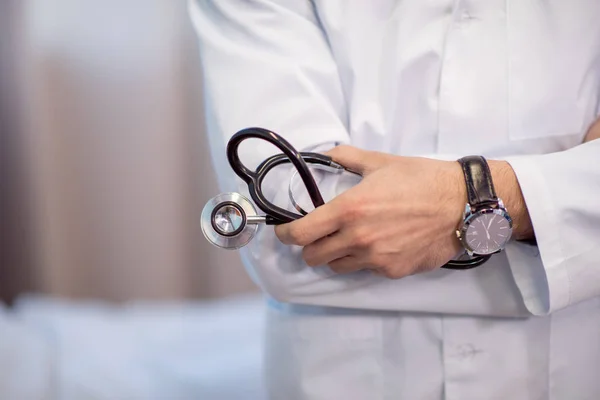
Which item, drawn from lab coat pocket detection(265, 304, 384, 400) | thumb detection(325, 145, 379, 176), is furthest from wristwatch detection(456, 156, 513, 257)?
lab coat pocket detection(265, 304, 384, 400)

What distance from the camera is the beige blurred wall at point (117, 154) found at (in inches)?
91.1

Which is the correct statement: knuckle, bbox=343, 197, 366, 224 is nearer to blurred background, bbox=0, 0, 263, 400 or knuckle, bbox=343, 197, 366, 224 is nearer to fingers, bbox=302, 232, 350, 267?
fingers, bbox=302, 232, 350, 267

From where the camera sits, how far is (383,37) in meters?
0.88

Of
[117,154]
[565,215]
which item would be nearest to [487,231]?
[565,215]

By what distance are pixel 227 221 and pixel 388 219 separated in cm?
19

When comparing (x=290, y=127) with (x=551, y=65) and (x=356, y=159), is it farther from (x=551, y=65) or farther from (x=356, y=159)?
(x=551, y=65)

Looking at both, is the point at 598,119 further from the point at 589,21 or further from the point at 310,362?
the point at 310,362

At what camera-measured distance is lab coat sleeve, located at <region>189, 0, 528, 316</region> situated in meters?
0.80

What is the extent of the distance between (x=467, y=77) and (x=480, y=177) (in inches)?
7.3

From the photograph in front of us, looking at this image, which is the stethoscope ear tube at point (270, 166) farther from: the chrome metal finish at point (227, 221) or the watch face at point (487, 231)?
the watch face at point (487, 231)

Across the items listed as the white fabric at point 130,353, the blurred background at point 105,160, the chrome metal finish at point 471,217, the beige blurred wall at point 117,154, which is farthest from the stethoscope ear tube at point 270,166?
the beige blurred wall at point 117,154

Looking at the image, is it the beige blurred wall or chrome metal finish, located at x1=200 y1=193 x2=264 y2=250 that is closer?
chrome metal finish, located at x1=200 y1=193 x2=264 y2=250

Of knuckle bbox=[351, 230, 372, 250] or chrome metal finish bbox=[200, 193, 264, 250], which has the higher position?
chrome metal finish bbox=[200, 193, 264, 250]

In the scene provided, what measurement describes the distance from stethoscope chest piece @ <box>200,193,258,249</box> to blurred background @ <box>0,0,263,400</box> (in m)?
1.31
